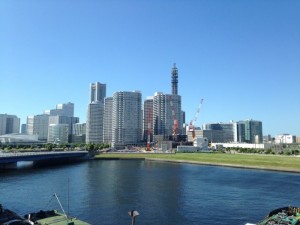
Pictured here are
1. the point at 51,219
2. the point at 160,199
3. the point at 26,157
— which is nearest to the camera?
the point at 51,219

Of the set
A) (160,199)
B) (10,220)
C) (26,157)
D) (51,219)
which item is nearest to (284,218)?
(160,199)

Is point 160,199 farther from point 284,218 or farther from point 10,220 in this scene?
point 10,220

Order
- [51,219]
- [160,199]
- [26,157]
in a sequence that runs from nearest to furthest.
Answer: [51,219]
[160,199]
[26,157]

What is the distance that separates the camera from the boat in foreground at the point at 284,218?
4388cm

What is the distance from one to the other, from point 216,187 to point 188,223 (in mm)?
38057

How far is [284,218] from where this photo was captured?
45.7m

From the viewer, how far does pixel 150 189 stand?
3179 inches

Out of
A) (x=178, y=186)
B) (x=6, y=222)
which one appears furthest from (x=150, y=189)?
(x=6, y=222)

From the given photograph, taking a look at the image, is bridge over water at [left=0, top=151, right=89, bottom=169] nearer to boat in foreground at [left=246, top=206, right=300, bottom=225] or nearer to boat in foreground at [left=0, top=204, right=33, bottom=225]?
boat in foreground at [left=0, top=204, right=33, bottom=225]

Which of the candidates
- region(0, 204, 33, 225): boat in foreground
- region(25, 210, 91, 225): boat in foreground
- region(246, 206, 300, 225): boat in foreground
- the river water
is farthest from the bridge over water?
region(246, 206, 300, 225): boat in foreground

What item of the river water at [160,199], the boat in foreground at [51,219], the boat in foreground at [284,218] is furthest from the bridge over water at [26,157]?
the boat in foreground at [284,218]

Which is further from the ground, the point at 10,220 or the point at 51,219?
the point at 10,220

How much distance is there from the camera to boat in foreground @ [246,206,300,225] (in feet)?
144

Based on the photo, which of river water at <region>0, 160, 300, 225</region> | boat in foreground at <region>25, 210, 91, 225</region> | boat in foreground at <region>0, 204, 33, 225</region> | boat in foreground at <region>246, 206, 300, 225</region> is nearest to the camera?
boat in foreground at <region>0, 204, 33, 225</region>
